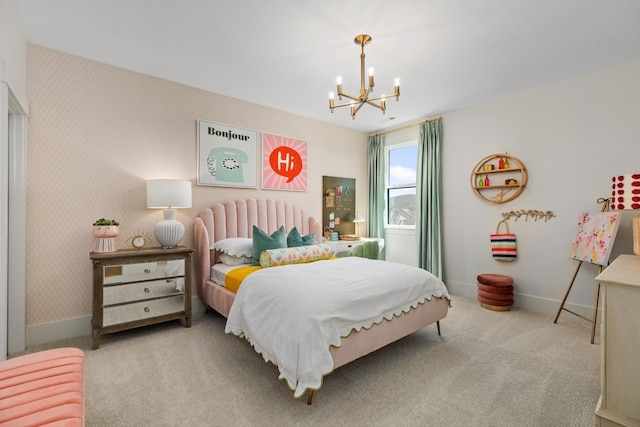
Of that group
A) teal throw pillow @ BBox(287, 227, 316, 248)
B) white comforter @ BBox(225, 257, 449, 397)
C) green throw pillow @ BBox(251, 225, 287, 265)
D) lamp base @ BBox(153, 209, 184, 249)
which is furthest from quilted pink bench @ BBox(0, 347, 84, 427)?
teal throw pillow @ BBox(287, 227, 316, 248)

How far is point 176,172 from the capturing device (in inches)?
137

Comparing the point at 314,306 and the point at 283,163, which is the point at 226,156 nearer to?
the point at 283,163

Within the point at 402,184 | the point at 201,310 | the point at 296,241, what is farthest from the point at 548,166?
the point at 201,310

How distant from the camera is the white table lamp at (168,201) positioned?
3012mm

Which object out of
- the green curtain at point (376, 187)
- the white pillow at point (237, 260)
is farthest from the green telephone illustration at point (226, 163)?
the green curtain at point (376, 187)

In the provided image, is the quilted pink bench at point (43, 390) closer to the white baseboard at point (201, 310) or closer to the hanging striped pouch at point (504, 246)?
the white baseboard at point (201, 310)

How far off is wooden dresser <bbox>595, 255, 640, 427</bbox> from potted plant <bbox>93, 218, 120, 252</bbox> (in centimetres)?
368

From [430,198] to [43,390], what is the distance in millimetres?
4491

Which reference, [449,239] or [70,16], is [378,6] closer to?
[70,16]

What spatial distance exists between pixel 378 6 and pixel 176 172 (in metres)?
2.69

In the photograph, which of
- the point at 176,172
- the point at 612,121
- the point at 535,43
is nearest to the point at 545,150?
the point at 612,121

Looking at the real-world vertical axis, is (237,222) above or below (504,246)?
above

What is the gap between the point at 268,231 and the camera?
4102 millimetres

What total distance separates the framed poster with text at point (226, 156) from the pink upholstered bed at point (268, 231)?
315mm
